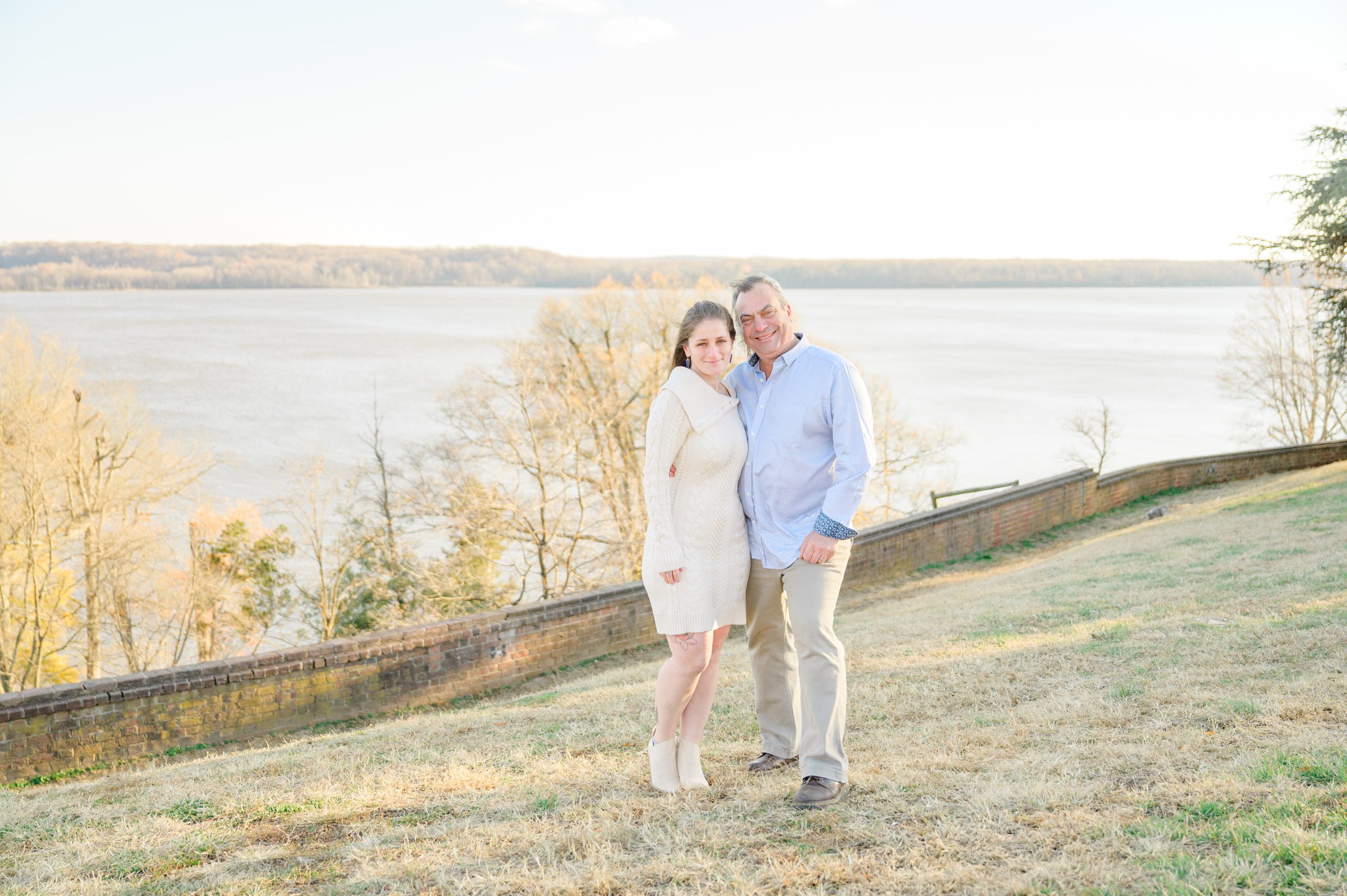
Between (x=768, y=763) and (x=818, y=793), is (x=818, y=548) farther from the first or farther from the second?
(x=768, y=763)

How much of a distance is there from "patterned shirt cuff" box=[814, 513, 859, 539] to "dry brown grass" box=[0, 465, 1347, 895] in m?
1.02

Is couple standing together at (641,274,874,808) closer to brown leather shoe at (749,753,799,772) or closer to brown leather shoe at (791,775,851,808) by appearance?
brown leather shoe at (791,775,851,808)

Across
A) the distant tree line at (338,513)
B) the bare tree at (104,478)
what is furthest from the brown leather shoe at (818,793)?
the bare tree at (104,478)

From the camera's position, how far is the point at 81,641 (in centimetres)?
2705

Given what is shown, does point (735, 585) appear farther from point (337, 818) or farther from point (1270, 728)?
point (1270, 728)

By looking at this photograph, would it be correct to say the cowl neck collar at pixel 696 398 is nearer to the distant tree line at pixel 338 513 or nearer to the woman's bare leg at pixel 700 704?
the woman's bare leg at pixel 700 704

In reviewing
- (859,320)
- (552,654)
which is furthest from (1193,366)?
(552,654)

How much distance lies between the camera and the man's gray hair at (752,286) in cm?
386

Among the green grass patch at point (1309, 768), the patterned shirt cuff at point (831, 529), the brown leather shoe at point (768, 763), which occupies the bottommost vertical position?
the brown leather shoe at point (768, 763)

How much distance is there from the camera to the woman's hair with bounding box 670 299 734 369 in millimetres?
3742

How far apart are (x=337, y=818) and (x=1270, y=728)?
3.98 m

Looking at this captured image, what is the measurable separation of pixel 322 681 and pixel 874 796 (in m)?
6.70

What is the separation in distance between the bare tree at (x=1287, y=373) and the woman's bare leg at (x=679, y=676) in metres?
42.2

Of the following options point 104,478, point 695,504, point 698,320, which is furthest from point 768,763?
point 104,478
